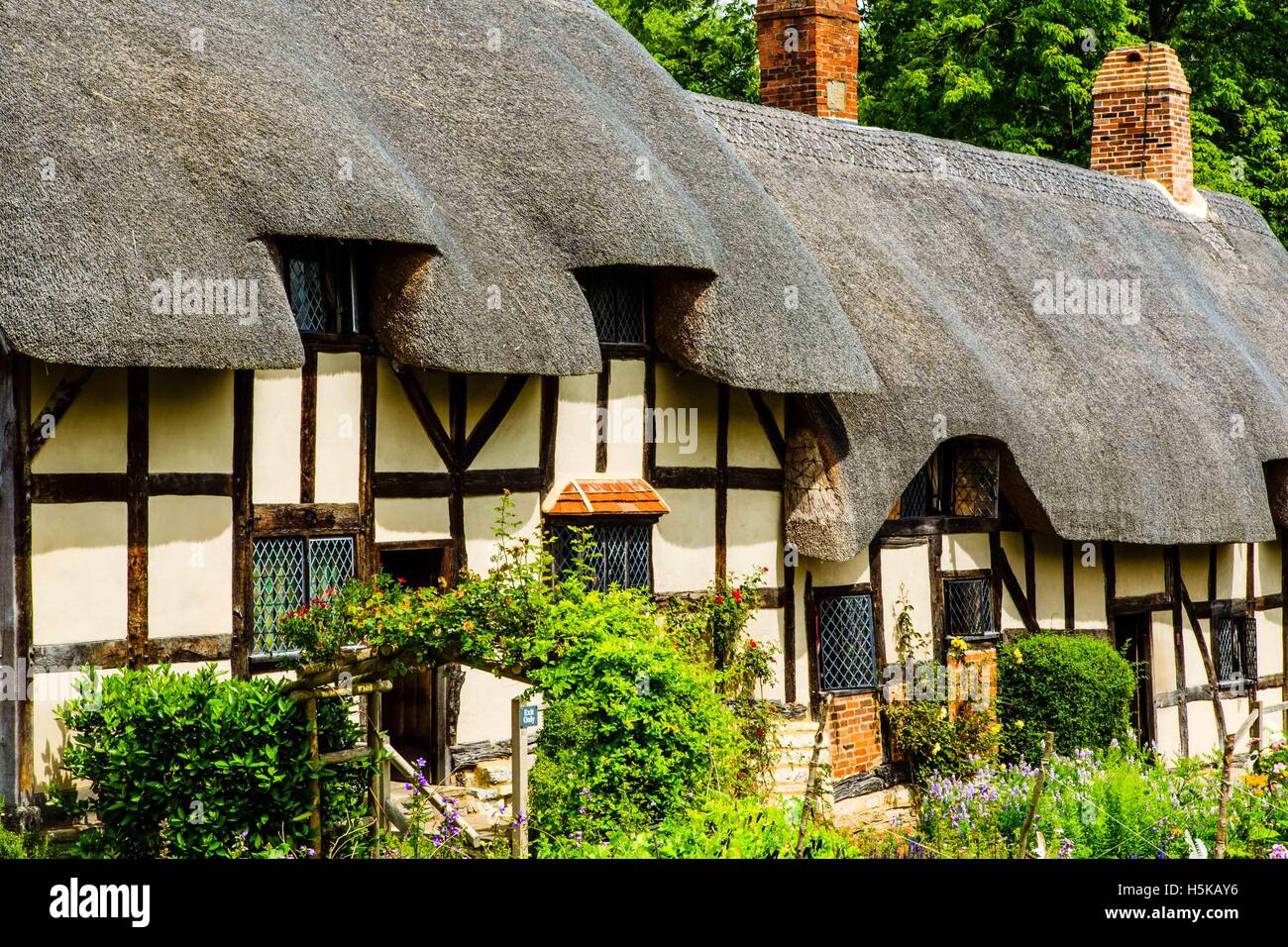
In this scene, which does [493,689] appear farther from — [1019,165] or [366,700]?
[1019,165]

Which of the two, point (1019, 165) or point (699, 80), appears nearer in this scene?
point (1019, 165)

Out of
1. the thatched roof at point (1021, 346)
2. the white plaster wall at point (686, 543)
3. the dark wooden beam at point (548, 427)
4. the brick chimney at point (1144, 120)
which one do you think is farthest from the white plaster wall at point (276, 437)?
the brick chimney at point (1144, 120)

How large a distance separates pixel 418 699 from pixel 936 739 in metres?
4.41

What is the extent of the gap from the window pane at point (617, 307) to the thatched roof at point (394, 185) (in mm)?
214

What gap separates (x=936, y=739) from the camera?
13.7 meters

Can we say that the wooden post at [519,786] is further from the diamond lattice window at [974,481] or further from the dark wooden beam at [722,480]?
the diamond lattice window at [974,481]

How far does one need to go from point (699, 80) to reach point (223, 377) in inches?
770

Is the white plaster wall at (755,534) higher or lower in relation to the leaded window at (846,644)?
higher

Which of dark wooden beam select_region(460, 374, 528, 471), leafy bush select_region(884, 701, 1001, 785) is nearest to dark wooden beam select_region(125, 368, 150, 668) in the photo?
dark wooden beam select_region(460, 374, 528, 471)

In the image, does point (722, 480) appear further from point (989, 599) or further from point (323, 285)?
point (323, 285)

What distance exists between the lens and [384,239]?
1019 cm

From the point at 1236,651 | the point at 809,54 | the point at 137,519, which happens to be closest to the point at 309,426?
the point at 137,519

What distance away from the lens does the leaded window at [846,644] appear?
13562 mm
